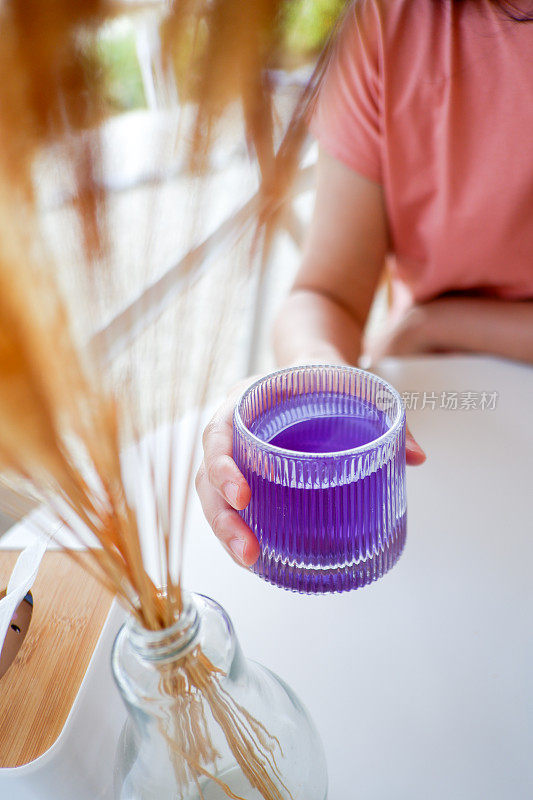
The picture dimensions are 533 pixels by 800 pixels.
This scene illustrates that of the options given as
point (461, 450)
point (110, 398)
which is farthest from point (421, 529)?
point (110, 398)

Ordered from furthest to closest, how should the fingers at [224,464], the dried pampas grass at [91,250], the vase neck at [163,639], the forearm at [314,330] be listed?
1. the forearm at [314,330]
2. the fingers at [224,464]
3. the vase neck at [163,639]
4. the dried pampas grass at [91,250]

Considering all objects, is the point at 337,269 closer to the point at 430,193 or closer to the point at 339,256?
the point at 339,256

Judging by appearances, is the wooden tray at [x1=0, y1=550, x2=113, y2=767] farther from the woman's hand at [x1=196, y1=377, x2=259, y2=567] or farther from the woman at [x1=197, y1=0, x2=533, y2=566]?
the woman at [x1=197, y1=0, x2=533, y2=566]

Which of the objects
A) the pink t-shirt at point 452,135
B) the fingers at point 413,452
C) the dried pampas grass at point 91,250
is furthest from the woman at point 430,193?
the dried pampas grass at point 91,250

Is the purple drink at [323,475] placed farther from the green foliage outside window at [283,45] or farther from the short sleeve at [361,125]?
the short sleeve at [361,125]

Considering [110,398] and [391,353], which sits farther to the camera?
[391,353]

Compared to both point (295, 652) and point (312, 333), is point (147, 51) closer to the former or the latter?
point (295, 652)

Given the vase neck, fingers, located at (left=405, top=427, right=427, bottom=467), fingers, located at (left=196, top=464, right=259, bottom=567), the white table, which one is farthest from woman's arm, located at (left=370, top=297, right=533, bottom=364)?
the vase neck

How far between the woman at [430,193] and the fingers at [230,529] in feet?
0.67

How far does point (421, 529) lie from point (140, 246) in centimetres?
37

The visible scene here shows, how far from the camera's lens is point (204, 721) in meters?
0.27

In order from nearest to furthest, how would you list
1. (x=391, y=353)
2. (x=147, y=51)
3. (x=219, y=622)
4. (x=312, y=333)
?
(x=147, y=51) → (x=219, y=622) → (x=312, y=333) → (x=391, y=353)

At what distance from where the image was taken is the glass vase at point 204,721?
0.83ft

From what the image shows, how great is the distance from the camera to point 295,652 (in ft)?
1.35
